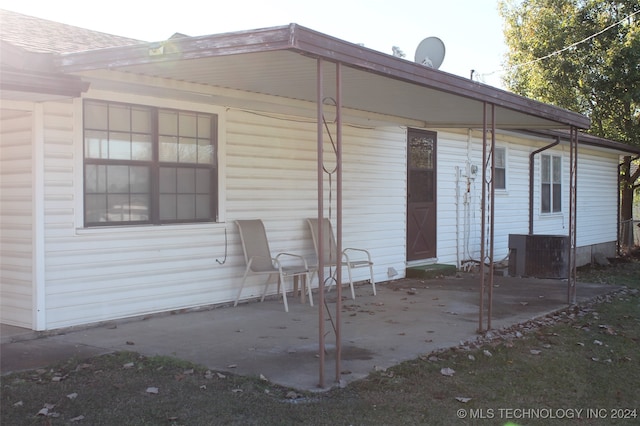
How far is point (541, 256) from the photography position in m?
11.4

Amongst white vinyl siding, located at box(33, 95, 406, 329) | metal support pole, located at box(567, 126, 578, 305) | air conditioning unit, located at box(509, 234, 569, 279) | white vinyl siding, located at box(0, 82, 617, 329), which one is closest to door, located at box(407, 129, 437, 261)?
white vinyl siding, located at box(0, 82, 617, 329)

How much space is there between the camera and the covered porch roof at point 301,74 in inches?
168

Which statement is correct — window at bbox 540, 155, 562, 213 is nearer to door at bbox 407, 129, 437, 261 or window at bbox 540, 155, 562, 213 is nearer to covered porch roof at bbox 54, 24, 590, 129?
door at bbox 407, 129, 437, 261

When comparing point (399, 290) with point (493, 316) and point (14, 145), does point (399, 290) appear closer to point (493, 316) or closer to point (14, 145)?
point (493, 316)

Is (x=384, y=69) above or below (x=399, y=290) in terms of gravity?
above

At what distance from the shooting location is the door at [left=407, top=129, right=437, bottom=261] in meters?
11.0

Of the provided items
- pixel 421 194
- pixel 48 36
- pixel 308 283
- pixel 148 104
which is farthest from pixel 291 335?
pixel 421 194

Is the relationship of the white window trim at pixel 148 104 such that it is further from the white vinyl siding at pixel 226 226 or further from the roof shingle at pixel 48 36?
the roof shingle at pixel 48 36

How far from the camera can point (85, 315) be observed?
631cm

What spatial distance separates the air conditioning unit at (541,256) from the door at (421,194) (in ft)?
5.27

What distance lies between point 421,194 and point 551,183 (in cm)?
552

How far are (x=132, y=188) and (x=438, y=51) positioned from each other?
460cm

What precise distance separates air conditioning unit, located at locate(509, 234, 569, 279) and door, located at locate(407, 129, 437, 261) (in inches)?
63.2

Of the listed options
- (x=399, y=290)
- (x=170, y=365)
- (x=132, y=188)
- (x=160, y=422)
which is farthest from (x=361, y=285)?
(x=160, y=422)
